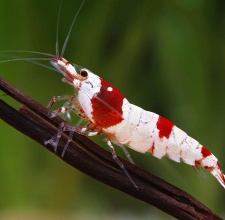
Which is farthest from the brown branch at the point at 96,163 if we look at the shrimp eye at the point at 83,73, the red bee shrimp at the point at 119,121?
the shrimp eye at the point at 83,73

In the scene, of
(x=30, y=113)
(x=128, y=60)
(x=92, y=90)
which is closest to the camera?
(x=30, y=113)

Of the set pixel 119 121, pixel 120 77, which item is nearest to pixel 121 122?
pixel 119 121

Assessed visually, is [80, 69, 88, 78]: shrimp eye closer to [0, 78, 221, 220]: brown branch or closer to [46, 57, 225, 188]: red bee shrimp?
[46, 57, 225, 188]: red bee shrimp

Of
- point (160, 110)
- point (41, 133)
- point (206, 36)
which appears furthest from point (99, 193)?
Answer: point (41, 133)

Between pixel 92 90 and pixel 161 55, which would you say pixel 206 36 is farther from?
pixel 92 90

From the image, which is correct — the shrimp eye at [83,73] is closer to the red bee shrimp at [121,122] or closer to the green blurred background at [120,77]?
the red bee shrimp at [121,122]

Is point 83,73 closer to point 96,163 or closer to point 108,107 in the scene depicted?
point 108,107
